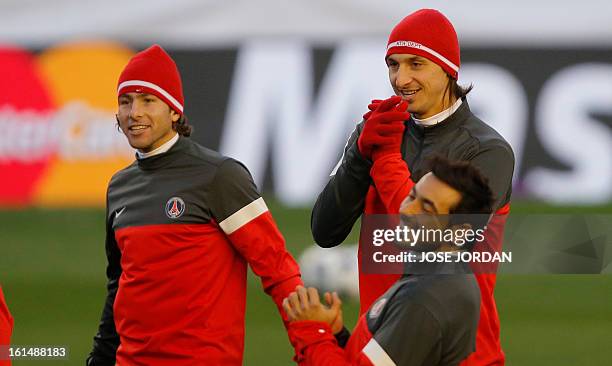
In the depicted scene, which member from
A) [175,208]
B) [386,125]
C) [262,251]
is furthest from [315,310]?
[175,208]

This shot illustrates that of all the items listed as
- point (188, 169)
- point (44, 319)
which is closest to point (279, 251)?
point (188, 169)

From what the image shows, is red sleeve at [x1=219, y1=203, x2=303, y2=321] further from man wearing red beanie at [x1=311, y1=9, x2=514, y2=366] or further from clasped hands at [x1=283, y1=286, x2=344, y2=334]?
clasped hands at [x1=283, y1=286, x2=344, y2=334]

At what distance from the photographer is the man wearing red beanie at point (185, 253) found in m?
4.27

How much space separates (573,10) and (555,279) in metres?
3.01

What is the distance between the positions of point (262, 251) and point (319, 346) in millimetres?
983

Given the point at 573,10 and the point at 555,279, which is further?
the point at 573,10

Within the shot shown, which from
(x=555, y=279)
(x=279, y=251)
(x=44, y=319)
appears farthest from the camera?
(x=555, y=279)

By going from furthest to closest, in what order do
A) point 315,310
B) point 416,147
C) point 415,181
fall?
point 416,147
point 415,181
point 315,310

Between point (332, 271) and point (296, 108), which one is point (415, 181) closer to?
point (332, 271)

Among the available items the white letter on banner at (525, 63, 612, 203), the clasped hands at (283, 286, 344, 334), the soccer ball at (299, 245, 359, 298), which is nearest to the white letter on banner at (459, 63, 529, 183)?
the white letter on banner at (525, 63, 612, 203)

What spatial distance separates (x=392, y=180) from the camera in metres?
3.84

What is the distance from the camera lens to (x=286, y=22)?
13.1m

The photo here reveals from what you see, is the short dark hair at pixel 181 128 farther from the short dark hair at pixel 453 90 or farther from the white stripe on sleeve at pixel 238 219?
the short dark hair at pixel 453 90

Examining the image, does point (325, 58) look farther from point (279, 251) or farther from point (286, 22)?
point (279, 251)
